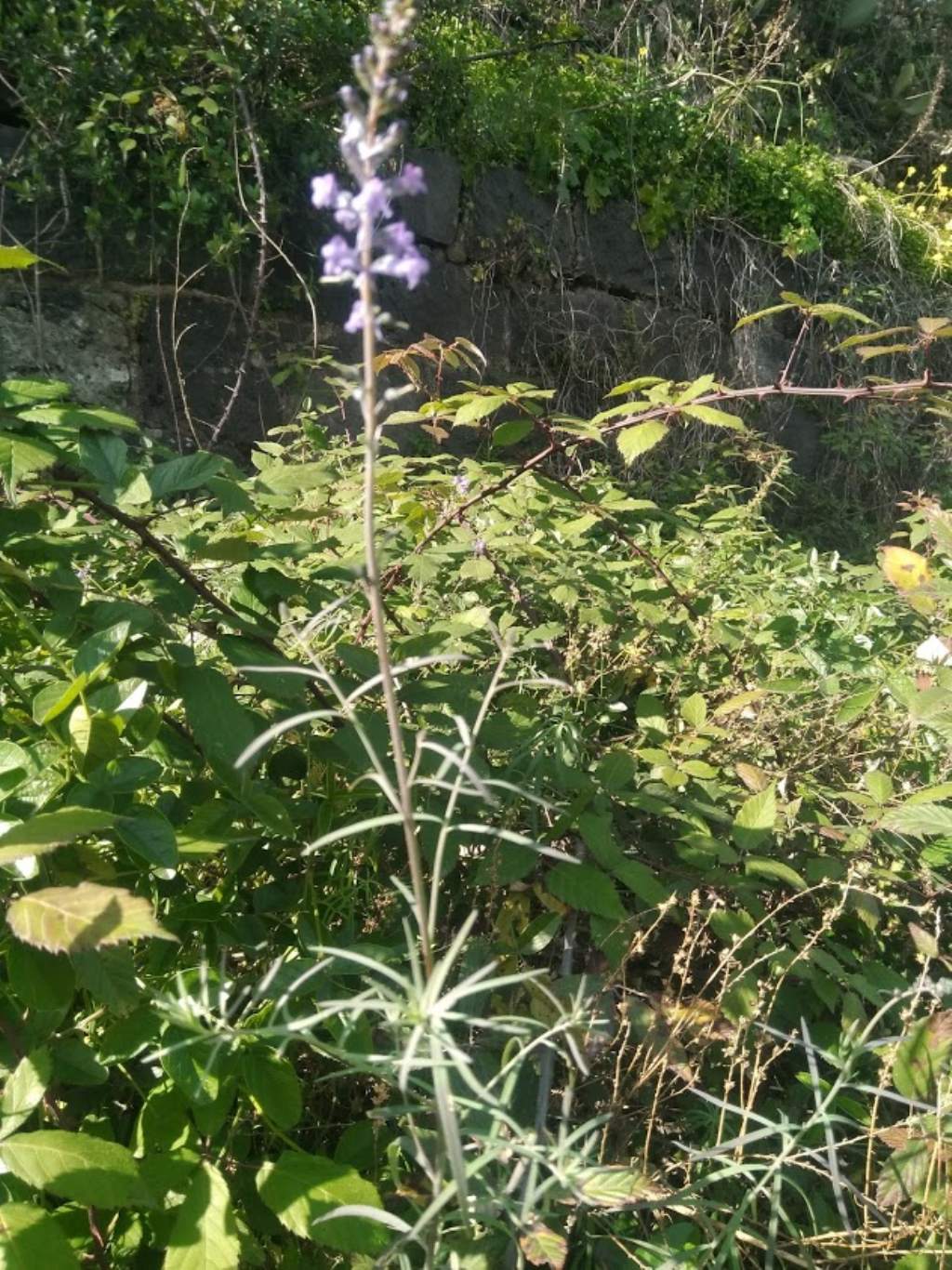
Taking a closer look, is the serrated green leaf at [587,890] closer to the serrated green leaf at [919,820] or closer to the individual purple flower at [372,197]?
the serrated green leaf at [919,820]

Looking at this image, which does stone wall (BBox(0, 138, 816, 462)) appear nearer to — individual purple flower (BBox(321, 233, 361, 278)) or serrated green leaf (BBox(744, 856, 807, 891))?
serrated green leaf (BBox(744, 856, 807, 891))

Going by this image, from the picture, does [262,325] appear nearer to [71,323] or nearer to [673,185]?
[71,323]

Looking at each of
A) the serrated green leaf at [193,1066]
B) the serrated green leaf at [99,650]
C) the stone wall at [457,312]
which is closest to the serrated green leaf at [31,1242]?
the serrated green leaf at [193,1066]

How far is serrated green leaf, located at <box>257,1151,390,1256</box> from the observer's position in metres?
1.20

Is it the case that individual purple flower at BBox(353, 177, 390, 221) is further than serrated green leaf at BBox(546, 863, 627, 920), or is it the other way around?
serrated green leaf at BBox(546, 863, 627, 920)

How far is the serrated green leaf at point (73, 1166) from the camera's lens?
1.12m

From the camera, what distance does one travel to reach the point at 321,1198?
4.05ft

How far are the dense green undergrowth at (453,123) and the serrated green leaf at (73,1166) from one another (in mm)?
3627

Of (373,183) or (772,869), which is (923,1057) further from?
(373,183)

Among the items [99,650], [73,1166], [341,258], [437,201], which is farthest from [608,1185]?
[437,201]

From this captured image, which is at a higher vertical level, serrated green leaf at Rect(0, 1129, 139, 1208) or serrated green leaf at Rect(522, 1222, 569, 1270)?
serrated green leaf at Rect(0, 1129, 139, 1208)

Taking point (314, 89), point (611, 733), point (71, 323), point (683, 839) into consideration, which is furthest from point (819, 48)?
point (683, 839)

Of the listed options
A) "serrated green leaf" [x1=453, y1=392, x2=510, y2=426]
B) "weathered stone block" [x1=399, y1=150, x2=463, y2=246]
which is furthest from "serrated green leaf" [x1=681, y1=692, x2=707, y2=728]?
"weathered stone block" [x1=399, y1=150, x2=463, y2=246]

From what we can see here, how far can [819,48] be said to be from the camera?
26.9ft
